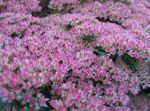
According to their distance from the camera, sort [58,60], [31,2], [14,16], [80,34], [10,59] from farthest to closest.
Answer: [31,2]
[14,16]
[80,34]
[58,60]
[10,59]

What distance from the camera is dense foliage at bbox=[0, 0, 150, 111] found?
10.9 ft

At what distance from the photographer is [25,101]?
3.18 metres

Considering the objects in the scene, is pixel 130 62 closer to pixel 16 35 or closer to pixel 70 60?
pixel 70 60

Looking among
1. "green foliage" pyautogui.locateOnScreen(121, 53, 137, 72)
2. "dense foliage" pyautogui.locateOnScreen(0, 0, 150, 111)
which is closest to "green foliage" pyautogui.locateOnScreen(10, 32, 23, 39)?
"dense foliage" pyautogui.locateOnScreen(0, 0, 150, 111)

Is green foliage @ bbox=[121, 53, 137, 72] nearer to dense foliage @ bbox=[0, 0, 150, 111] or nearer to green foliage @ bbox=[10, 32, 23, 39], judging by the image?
dense foliage @ bbox=[0, 0, 150, 111]

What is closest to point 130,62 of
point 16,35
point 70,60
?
point 70,60

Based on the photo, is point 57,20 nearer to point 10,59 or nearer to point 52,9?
point 52,9

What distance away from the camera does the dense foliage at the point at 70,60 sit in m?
3.33

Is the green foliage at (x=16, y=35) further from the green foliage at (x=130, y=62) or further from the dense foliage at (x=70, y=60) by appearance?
the green foliage at (x=130, y=62)

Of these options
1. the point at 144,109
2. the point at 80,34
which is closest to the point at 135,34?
the point at 80,34

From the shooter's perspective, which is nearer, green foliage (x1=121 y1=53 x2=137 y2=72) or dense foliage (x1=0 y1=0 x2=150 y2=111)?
dense foliage (x1=0 y1=0 x2=150 y2=111)

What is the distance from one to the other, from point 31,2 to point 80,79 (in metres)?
3.48

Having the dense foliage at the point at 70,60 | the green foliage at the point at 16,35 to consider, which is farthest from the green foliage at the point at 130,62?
the green foliage at the point at 16,35

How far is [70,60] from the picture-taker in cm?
426
